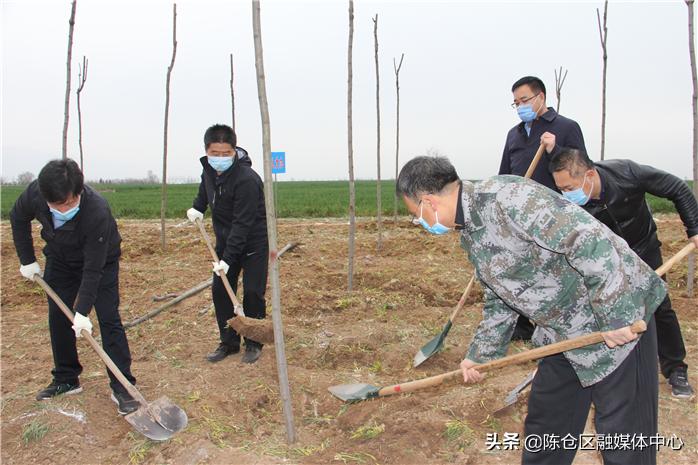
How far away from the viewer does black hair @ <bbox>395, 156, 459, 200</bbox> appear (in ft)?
5.69

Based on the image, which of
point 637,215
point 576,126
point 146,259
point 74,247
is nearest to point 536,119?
point 576,126

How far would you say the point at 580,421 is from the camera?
1.93 metres

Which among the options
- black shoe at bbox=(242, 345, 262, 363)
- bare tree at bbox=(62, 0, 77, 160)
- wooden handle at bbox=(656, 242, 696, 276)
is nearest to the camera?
wooden handle at bbox=(656, 242, 696, 276)

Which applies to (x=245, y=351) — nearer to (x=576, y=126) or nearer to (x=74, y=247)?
(x=74, y=247)

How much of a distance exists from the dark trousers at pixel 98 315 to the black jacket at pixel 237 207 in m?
0.81

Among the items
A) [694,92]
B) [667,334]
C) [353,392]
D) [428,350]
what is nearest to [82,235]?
[353,392]

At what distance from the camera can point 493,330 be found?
213 cm

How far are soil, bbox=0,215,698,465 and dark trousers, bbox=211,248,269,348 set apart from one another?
19 cm

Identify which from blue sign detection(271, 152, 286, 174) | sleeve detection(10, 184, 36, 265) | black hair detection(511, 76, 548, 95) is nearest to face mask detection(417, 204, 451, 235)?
black hair detection(511, 76, 548, 95)

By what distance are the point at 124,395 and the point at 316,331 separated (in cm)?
172

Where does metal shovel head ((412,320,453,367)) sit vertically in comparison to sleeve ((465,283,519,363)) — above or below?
below

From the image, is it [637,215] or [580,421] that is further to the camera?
[637,215]

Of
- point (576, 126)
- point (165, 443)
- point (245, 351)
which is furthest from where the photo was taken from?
point (245, 351)

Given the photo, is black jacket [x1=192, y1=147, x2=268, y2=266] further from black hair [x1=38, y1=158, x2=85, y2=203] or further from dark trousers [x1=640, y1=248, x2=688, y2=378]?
dark trousers [x1=640, y1=248, x2=688, y2=378]
